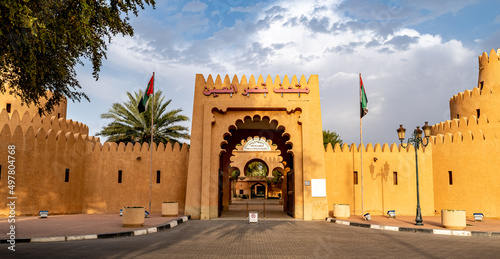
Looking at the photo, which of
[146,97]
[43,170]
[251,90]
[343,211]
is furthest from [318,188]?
[43,170]

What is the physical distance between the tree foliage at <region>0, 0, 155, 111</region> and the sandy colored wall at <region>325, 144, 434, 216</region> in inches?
589

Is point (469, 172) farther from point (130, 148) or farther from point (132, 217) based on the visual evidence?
point (130, 148)

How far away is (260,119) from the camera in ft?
68.0

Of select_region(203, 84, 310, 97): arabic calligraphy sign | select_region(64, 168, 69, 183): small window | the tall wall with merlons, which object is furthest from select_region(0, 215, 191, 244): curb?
select_region(64, 168, 69, 183): small window

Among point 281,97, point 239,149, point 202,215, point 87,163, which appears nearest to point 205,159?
point 202,215

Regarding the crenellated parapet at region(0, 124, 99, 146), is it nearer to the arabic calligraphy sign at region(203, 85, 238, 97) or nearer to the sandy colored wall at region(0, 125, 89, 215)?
the sandy colored wall at region(0, 125, 89, 215)

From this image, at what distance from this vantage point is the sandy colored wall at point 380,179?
21.3 metres

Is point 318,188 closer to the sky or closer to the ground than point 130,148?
closer to the ground

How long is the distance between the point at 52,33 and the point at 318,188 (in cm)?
1445

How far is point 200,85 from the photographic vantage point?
67.8ft

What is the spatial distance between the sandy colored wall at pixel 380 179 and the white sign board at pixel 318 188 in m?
2.34

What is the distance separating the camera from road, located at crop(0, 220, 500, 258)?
351 inches

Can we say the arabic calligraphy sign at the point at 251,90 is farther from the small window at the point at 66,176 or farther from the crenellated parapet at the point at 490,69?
the crenellated parapet at the point at 490,69

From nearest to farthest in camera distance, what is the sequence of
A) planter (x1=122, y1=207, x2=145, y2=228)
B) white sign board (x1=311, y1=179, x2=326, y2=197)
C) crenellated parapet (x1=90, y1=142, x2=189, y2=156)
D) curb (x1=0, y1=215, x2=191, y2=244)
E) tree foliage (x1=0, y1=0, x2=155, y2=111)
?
tree foliage (x1=0, y1=0, x2=155, y2=111) → curb (x1=0, y1=215, x2=191, y2=244) → planter (x1=122, y1=207, x2=145, y2=228) → white sign board (x1=311, y1=179, x2=326, y2=197) → crenellated parapet (x1=90, y1=142, x2=189, y2=156)
